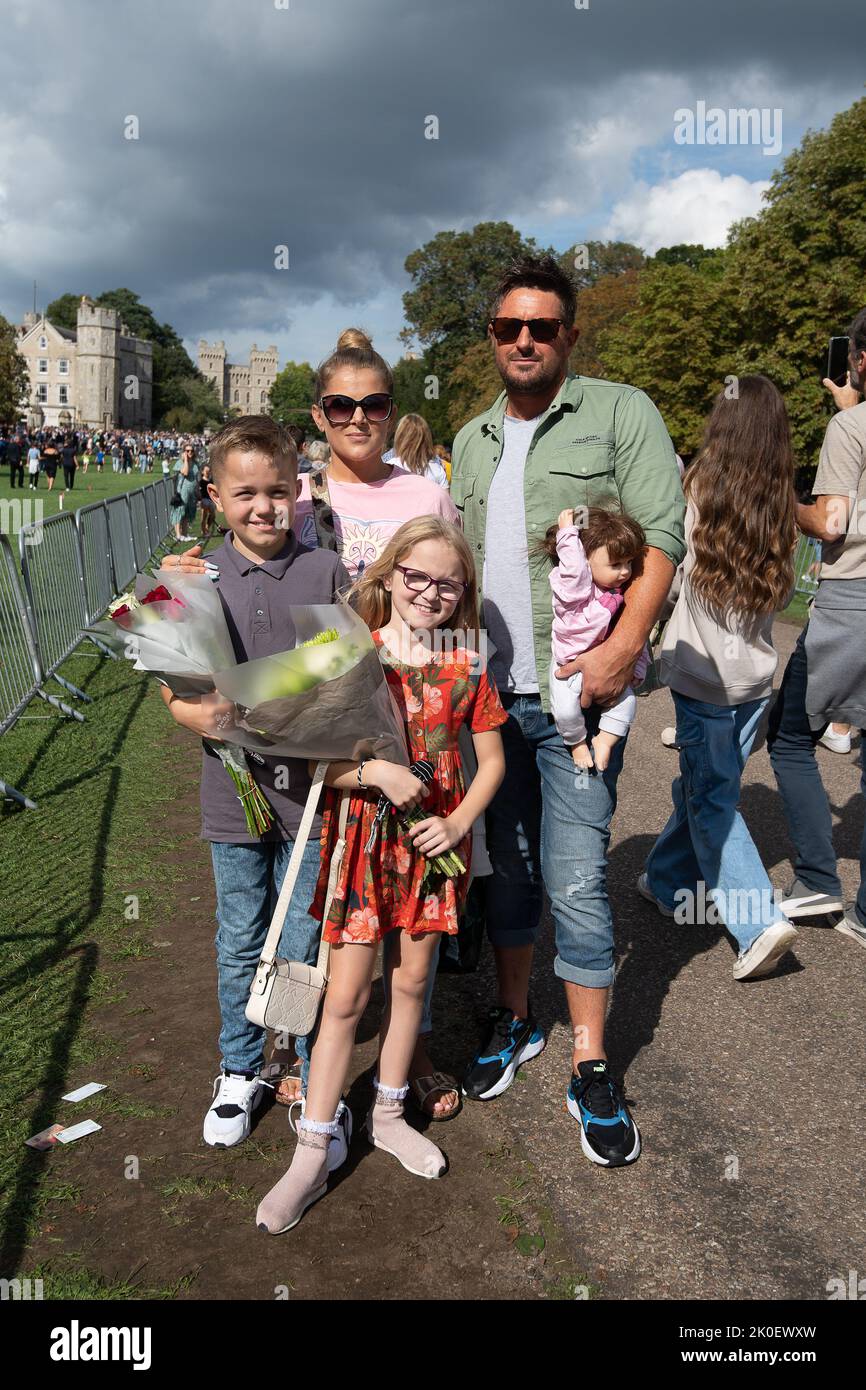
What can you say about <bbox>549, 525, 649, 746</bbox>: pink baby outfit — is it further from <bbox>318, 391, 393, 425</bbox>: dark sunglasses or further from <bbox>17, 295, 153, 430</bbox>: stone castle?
<bbox>17, 295, 153, 430</bbox>: stone castle

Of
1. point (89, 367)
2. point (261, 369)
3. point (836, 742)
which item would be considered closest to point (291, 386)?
point (261, 369)

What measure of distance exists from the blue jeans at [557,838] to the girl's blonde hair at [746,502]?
1.19 meters

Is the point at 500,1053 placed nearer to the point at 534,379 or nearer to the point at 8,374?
the point at 534,379

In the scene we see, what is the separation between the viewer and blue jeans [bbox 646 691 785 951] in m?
3.99

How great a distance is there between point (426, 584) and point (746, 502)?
1.71 metres

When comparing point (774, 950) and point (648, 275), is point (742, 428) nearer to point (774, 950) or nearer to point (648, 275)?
point (774, 950)

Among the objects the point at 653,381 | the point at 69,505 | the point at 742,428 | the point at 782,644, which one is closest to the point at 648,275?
the point at 653,381

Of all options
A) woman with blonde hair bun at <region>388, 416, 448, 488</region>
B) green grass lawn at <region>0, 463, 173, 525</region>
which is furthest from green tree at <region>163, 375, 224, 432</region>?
woman with blonde hair bun at <region>388, 416, 448, 488</region>

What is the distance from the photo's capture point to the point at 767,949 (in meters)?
3.89

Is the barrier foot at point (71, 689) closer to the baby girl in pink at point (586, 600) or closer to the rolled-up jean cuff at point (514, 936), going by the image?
the rolled-up jean cuff at point (514, 936)
